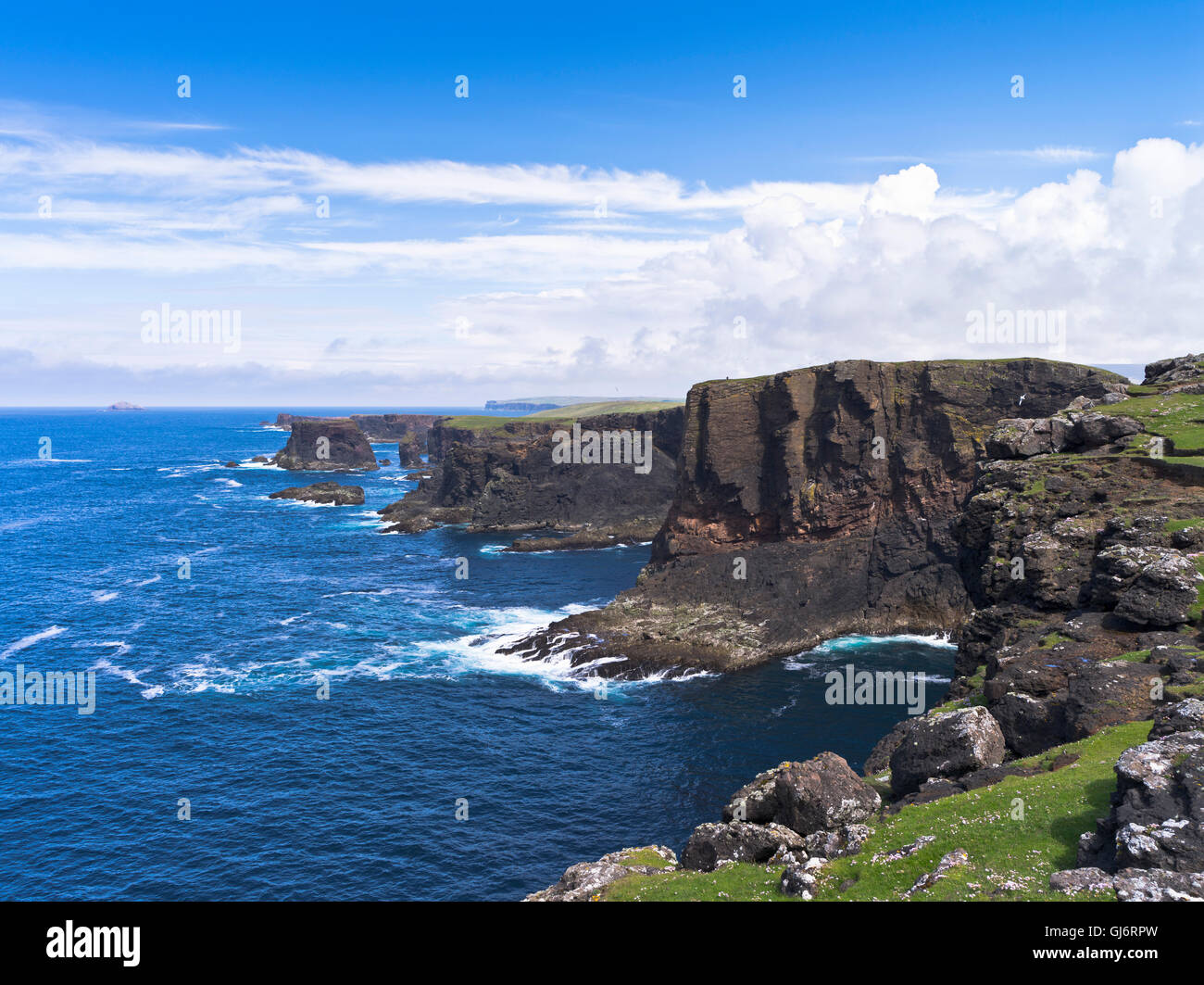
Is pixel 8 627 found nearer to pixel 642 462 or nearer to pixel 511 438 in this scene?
pixel 642 462

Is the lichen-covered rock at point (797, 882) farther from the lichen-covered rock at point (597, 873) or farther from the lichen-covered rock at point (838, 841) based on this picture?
the lichen-covered rock at point (597, 873)

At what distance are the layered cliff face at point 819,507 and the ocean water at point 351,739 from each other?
6.06m

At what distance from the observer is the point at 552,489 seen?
14912cm

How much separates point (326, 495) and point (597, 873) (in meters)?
161

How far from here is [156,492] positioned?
182 metres

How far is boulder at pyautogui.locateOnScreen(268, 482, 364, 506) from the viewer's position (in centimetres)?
17162

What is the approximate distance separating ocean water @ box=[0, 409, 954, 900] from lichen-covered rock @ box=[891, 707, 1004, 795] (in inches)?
723

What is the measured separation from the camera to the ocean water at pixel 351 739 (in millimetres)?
41906

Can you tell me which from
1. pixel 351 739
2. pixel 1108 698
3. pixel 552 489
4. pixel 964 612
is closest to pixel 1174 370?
pixel 964 612

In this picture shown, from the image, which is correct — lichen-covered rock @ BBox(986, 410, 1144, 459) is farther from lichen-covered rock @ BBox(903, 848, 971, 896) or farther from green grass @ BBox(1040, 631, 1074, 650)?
lichen-covered rock @ BBox(903, 848, 971, 896)

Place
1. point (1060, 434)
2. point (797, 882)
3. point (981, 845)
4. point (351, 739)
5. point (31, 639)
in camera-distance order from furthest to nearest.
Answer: point (31, 639) < point (351, 739) < point (1060, 434) < point (797, 882) < point (981, 845)

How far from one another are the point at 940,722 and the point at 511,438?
568ft

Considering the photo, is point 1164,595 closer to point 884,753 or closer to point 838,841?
point 884,753

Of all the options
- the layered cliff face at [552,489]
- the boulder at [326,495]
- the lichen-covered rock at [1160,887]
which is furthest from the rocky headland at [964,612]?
the boulder at [326,495]
